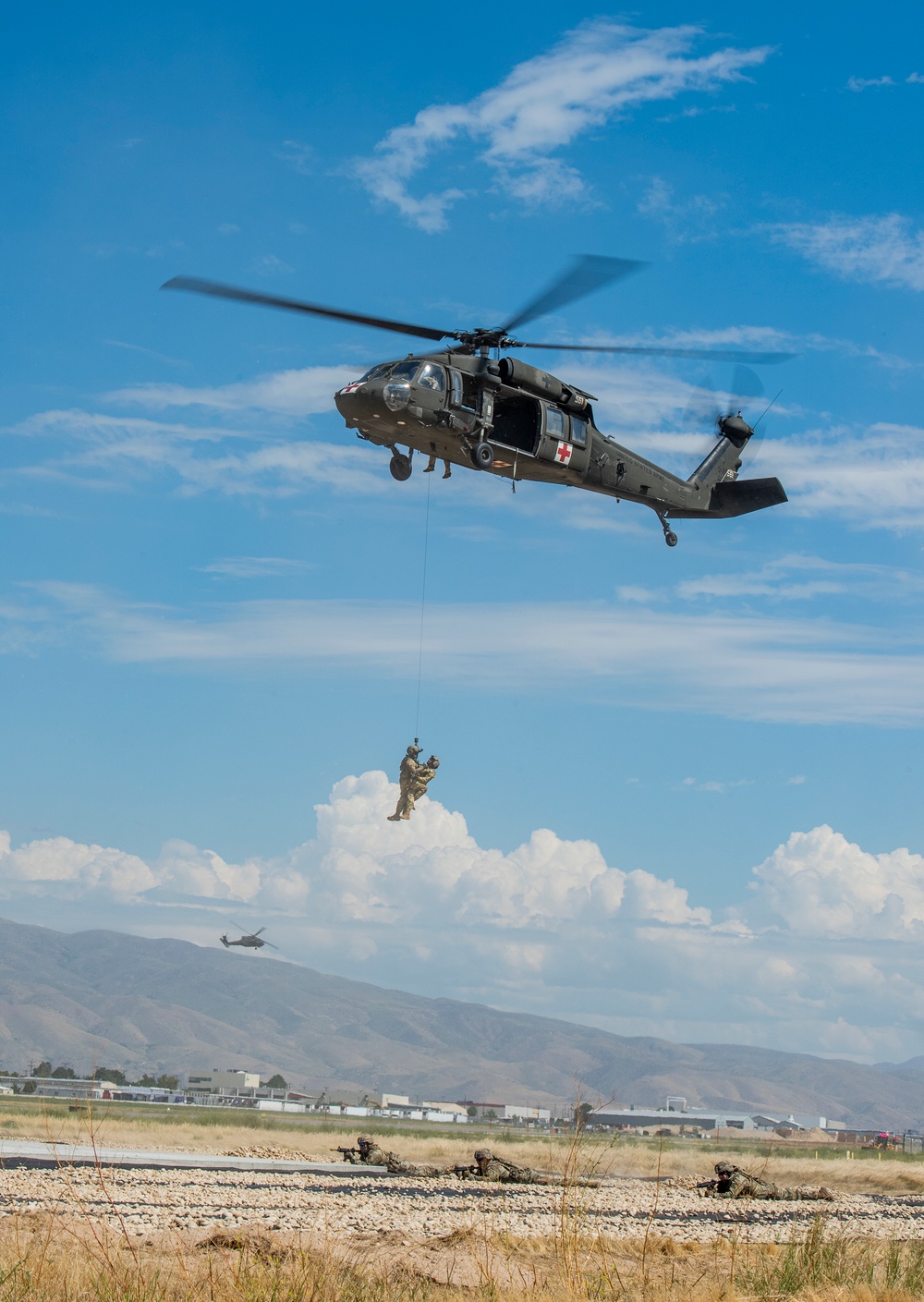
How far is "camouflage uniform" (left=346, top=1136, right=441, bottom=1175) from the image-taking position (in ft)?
104

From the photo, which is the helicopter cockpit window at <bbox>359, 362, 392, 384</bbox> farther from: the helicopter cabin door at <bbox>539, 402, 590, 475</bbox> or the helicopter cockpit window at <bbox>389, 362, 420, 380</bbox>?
the helicopter cabin door at <bbox>539, 402, 590, 475</bbox>

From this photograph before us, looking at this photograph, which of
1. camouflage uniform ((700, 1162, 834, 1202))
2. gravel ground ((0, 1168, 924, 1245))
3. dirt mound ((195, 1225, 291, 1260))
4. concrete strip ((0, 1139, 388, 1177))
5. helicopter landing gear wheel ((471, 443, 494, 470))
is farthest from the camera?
camouflage uniform ((700, 1162, 834, 1202))

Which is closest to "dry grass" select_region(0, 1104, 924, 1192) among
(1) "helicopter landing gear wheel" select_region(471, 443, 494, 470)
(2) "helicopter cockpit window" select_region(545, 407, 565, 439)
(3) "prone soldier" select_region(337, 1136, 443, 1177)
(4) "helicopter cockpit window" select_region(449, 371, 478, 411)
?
(3) "prone soldier" select_region(337, 1136, 443, 1177)

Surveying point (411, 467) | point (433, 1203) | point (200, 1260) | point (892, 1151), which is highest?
point (411, 467)

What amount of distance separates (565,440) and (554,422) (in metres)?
0.49

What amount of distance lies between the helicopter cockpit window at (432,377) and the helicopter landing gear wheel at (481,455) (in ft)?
4.54

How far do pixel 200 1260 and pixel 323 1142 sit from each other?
32.1 metres

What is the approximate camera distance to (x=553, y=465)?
27719 mm

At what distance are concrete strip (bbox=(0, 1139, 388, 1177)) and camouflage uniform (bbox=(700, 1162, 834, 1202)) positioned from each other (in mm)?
8021

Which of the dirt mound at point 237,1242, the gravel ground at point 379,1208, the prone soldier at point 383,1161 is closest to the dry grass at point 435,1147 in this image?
the prone soldier at point 383,1161

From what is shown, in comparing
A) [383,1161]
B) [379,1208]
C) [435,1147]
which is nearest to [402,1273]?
[379,1208]

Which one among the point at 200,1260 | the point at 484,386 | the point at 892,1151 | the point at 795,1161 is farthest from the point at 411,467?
the point at 892,1151

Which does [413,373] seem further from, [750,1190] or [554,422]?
[750,1190]

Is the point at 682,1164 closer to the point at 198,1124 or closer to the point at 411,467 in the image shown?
the point at 198,1124
